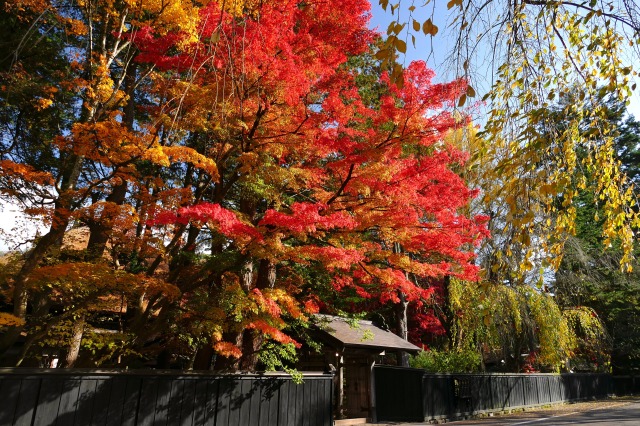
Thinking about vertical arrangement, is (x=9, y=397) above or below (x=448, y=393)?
above

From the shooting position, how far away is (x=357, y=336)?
13.5 m

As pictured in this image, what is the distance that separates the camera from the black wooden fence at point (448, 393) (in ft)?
44.5

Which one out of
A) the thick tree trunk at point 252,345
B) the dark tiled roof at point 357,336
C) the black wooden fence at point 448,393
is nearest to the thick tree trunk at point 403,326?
the dark tiled roof at point 357,336

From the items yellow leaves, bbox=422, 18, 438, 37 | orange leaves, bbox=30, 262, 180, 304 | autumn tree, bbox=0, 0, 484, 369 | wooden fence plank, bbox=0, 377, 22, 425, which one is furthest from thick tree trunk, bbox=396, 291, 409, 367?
yellow leaves, bbox=422, 18, 438, 37

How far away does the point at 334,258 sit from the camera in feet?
27.7

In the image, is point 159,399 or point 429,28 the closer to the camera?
point 429,28

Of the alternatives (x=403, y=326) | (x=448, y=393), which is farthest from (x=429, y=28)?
(x=403, y=326)

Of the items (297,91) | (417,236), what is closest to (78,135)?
(297,91)

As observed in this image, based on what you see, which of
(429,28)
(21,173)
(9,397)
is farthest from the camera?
(21,173)

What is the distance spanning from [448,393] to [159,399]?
10093mm

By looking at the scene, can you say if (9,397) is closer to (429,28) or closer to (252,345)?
(252,345)

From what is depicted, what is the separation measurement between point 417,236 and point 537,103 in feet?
21.9

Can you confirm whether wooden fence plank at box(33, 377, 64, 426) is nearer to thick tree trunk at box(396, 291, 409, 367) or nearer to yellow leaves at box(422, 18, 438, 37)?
yellow leaves at box(422, 18, 438, 37)

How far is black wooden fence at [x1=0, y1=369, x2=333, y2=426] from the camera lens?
6.58 m
